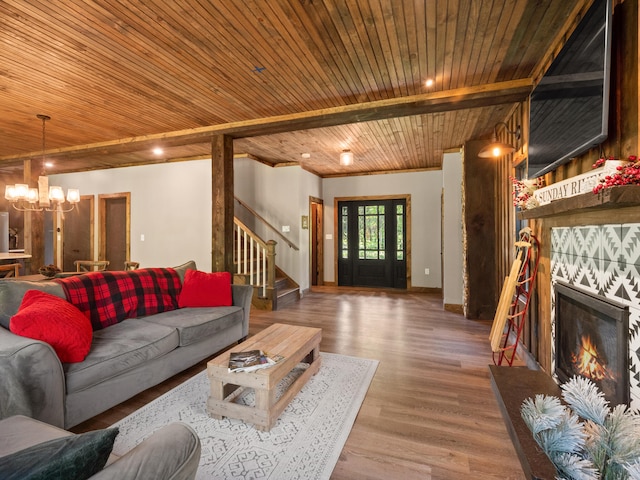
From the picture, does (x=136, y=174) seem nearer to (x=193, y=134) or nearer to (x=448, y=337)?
(x=193, y=134)

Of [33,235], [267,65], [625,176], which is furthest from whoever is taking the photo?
[33,235]

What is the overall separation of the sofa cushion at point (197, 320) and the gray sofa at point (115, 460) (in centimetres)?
152

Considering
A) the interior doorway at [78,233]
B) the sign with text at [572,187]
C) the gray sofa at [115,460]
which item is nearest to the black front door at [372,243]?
the sign with text at [572,187]

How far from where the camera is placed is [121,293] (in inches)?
110

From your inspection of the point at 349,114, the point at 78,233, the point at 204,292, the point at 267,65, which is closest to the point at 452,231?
the point at 349,114

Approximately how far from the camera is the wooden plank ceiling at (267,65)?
82.0 inches

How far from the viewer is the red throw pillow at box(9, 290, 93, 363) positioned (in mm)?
1772

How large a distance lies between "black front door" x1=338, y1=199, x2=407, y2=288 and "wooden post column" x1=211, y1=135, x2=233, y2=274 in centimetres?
356

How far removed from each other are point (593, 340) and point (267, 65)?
305 centimetres

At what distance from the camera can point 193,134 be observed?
4.26 metres

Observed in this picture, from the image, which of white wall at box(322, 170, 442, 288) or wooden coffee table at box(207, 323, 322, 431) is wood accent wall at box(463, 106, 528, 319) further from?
wooden coffee table at box(207, 323, 322, 431)

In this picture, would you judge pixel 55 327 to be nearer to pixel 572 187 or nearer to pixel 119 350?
pixel 119 350

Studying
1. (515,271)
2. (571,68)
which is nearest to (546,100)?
(571,68)

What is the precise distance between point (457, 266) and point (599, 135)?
11.8 ft
